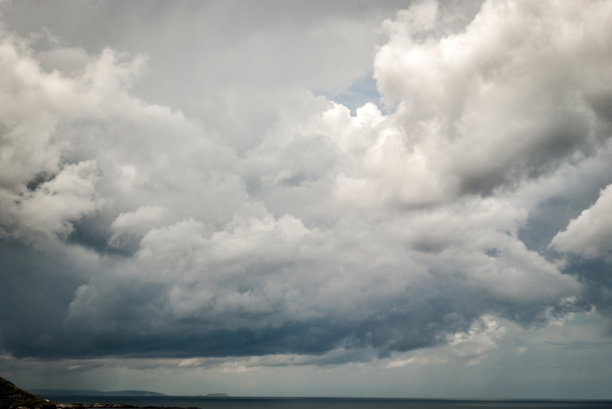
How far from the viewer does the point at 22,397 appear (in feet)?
630

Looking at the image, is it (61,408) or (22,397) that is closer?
(61,408)

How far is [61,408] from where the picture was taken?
180m

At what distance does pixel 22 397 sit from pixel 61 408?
2690 cm
